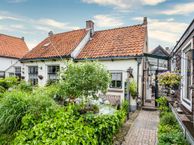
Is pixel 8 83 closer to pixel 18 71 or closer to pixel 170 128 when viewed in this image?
pixel 18 71

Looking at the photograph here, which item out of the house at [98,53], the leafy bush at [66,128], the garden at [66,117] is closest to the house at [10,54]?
the house at [98,53]

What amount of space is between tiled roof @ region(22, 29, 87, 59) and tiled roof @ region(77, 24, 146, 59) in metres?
0.99

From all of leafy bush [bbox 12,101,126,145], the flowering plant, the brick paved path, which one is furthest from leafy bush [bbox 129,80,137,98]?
leafy bush [bbox 12,101,126,145]

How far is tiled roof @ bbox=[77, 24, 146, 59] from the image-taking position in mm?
12711

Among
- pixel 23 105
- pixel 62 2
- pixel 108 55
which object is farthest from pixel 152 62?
pixel 23 105

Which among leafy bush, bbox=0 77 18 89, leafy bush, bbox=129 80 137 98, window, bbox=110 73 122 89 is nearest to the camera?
leafy bush, bbox=129 80 137 98

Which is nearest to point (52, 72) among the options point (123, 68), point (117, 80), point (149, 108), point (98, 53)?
point (98, 53)

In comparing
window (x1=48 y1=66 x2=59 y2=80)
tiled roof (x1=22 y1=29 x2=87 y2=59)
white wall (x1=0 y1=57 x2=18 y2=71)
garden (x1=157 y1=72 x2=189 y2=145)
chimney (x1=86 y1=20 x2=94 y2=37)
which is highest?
chimney (x1=86 y1=20 x2=94 y2=37)

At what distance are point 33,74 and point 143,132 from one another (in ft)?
41.0

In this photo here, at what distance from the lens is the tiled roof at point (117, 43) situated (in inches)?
500

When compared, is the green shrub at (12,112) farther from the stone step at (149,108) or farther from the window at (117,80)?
the stone step at (149,108)

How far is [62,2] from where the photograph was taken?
9758 mm

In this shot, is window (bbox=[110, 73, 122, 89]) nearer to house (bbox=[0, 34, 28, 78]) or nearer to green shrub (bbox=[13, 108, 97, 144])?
green shrub (bbox=[13, 108, 97, 144])

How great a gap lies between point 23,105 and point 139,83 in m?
8.17
